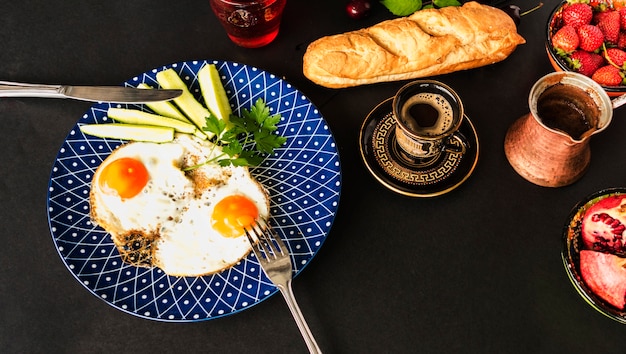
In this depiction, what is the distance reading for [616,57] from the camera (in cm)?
152

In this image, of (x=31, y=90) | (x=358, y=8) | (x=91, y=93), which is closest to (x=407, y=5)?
(x=358, y=8)

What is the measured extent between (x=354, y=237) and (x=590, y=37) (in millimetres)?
945

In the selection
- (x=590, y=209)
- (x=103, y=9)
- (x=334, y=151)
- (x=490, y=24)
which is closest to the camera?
(x=590, y=209)

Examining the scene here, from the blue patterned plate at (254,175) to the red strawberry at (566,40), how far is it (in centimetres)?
77

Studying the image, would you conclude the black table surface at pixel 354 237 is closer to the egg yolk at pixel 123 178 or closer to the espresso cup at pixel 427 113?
the espresso cup at pixel 427 113

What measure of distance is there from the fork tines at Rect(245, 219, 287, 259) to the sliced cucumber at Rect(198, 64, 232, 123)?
0.37 m

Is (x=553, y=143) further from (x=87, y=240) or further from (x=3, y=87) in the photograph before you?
(x=3, y=87)

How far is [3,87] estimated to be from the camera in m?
1.62

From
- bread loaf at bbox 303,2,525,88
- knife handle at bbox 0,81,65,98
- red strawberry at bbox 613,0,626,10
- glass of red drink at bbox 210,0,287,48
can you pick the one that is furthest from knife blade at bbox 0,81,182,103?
red strawberry at bbox 613,0,626,10

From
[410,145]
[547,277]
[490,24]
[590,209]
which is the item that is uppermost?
[490,24]

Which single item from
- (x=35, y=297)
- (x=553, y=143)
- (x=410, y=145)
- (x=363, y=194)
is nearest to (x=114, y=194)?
(x=35, y=297)

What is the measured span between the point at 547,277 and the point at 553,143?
1.23 ft

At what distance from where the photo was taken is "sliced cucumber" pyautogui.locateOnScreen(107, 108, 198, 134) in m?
1.49

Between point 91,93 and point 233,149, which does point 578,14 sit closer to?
point 233,149
